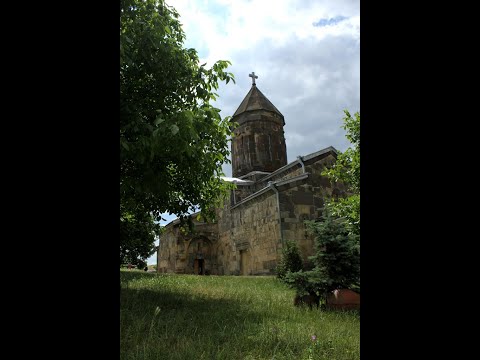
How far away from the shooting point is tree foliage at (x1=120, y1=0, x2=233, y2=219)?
5.29 m

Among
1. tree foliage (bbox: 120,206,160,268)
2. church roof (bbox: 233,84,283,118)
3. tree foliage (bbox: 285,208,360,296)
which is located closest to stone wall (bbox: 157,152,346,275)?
tree foliage (bbox: 120,206,160,268)

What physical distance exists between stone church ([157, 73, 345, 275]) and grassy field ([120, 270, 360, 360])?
4.85m

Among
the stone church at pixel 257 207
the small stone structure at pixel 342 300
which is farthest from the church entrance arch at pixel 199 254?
the small stone structure at pixel 342 300

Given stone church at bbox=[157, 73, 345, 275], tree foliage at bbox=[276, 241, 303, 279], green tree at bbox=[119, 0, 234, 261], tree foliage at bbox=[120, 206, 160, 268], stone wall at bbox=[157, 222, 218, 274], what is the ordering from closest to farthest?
1. green tree at bbox=[119, 0, 234, 261]
2. tree foliage at bbox=[276, 241, 303, 279]
3. stone church at bbox=[157, 73, 345, 275]
4. tree foliage at bbox=[120, 206, 160, 268]
5. stone wall at bbox=[157, 222, 218, 274]

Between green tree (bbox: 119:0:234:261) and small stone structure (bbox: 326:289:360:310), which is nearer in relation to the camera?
green tree (bbox: 119:0:234:261)

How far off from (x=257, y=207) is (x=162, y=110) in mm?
10568

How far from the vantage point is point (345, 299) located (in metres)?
7.13

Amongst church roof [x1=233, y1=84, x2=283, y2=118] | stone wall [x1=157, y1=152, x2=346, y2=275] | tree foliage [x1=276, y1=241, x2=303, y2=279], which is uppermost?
church roof [x1=233, y1=84, x2=283, y2=118]

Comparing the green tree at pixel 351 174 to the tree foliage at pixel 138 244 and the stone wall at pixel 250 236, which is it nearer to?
the stone wall at pixel 250 236

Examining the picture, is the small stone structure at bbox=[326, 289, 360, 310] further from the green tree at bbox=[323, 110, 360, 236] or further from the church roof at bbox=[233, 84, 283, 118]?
the church roof at bbox=[233, 84, 283, 118]
